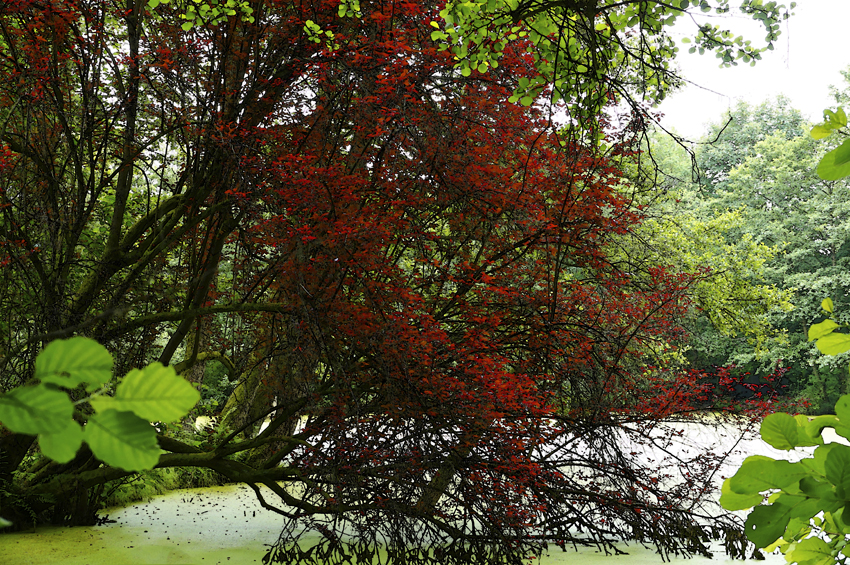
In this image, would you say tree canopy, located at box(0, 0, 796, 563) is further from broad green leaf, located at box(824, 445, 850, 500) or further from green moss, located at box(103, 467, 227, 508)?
broad green leaf, located at box(824, 445, 850, 500)

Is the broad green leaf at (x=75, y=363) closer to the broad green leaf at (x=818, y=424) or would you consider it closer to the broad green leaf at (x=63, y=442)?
the broad green leaf at (x=63, y=442)

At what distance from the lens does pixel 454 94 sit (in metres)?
5.09

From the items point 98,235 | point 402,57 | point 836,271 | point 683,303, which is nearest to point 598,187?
point 402,57

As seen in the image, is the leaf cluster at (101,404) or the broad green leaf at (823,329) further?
the broad green leaf at (823,329)

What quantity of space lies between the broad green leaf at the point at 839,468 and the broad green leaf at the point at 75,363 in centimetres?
76

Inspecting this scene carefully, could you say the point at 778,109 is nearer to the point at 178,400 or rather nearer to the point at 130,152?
the point at 130,152

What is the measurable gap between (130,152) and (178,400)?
540 cm

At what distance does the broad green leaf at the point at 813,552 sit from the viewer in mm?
958

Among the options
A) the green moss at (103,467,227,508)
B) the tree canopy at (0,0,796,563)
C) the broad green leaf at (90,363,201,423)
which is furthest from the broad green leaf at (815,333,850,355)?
the green moss at (103,467,227,508)

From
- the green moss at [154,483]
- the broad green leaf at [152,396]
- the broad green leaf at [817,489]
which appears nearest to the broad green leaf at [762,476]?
the broad green leaf at [817,489]

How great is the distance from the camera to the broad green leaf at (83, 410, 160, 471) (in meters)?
0.47

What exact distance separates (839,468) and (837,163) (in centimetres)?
39

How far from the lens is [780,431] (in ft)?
2.86

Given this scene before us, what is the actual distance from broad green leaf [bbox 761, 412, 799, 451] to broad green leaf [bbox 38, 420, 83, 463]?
2.57 ft
